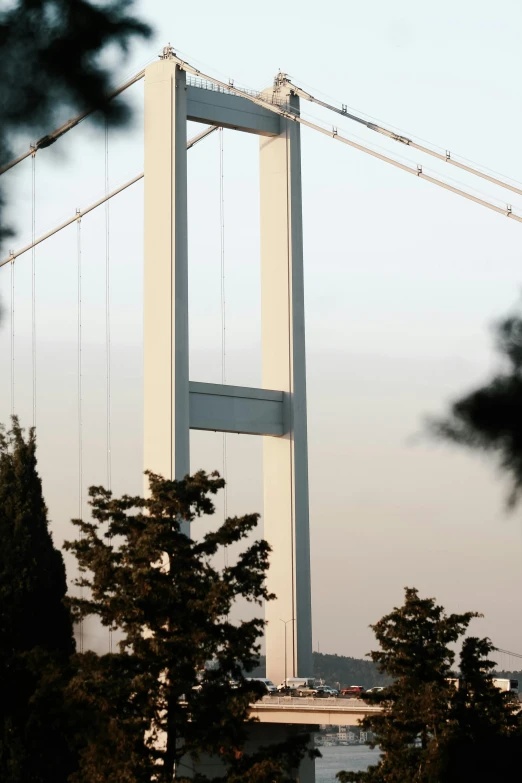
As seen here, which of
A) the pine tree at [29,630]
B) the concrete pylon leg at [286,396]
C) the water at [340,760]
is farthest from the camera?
the water at [340,760]

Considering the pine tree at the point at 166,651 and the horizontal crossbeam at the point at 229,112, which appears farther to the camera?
the horizontal crossbeam at the point at 229,112

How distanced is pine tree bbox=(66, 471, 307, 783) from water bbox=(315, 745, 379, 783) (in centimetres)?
9569

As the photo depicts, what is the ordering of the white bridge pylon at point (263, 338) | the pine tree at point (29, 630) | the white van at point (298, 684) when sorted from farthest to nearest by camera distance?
the white bridge pylon at point (263, 338), the white van at point (298, 684), the pine tree at point (29, 630)

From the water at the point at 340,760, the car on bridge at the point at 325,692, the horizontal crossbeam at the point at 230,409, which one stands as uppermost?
the horizontal crossbeam at the point at 230,409

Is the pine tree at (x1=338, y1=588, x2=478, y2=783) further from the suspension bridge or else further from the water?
the water

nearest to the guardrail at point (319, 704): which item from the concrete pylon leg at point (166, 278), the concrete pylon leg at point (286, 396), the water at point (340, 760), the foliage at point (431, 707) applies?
the concrete pylon leg at point (286, 396)

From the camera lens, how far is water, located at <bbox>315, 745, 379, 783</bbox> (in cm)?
11922

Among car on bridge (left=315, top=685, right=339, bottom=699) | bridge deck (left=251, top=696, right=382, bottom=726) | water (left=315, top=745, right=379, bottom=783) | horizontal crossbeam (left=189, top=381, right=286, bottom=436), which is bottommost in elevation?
water (left=315, top=745, right=379, bottom=783)

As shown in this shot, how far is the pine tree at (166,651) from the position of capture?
16.5 meters

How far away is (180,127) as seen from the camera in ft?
121

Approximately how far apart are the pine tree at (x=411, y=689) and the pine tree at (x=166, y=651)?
3.78 metres

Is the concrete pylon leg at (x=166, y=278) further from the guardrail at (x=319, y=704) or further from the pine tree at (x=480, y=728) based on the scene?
the pine tree at (x=480, y=728)

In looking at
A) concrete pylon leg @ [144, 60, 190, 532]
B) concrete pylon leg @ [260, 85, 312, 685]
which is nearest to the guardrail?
concrete pylon leg @ [260, 85, 312, 685]

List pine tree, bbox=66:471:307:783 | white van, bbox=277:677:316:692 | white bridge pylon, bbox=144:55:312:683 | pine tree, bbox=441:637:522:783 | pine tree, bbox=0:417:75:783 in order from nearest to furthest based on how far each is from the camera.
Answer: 1. pine tree, bbox=66:471:307:783
2. pine tree, bbox=0:417:75:783
3. pine tree, bbox=441:637:522:783
4. white van, bbox=277:677:316:692
5. white bridge pylon, bbox=144:55:312:683
